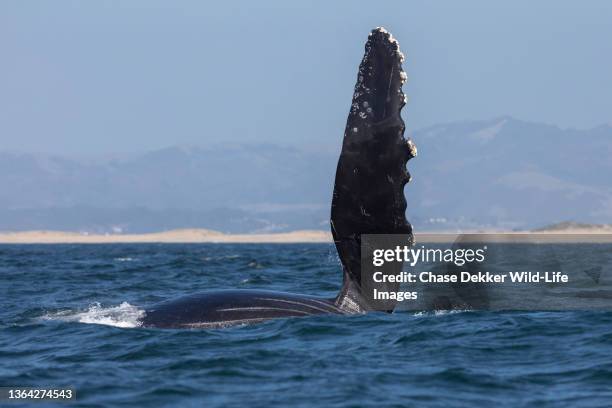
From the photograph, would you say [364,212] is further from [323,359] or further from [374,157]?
[323,359]

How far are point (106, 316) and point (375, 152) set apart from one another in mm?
5422

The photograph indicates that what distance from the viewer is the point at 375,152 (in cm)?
1347

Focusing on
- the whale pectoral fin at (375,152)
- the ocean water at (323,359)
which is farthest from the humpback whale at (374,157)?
the ocean water at (323,359)

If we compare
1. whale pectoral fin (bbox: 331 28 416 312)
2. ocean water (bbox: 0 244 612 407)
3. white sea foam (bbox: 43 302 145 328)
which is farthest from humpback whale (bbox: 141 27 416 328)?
white sea foam (bbox: 43 302 145 328)

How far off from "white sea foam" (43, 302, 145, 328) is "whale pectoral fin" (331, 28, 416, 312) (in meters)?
3.45

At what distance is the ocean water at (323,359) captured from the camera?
11680mm

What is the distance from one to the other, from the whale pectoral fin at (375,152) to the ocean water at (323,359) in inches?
62.2

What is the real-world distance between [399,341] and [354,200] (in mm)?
2155

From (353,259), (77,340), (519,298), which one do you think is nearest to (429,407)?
(353,259)

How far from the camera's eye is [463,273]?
20.9 metres

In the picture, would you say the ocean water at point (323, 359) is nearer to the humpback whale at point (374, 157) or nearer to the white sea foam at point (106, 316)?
the white sea foam at point (106, 316)

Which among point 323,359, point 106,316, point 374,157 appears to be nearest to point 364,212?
point 374,157

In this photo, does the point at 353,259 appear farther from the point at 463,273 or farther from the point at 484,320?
the point at 463,273

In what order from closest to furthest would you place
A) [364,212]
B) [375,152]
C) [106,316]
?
[375,152] < [364,212] < [106,316]
